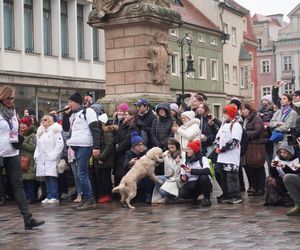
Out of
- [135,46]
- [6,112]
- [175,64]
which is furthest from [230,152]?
[175,64]

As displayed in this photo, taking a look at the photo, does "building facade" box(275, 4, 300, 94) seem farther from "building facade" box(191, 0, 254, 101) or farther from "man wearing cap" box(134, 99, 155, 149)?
"man wearing cap" box(134, 99, 155, 149)

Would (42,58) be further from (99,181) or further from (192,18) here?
(99,181)

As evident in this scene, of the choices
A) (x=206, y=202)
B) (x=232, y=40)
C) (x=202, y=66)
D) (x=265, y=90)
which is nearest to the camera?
(x=206, y=202)

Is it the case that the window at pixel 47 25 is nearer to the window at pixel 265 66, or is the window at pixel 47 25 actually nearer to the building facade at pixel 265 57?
the building facade at pixel 265 57

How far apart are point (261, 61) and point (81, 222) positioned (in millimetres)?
85417

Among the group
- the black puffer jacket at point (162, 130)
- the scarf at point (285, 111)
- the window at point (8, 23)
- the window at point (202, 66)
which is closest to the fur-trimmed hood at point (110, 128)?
the black puffer jacket at point (162, 130)

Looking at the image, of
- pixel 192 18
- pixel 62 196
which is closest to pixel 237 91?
pixel 192 18

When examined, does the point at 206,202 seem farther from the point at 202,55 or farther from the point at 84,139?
the point at 202,55

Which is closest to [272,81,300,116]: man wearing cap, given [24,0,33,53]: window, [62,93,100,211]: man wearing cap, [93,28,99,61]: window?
[62,93,100,211]: man wearing cap

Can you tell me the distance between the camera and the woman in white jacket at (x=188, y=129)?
12609mm

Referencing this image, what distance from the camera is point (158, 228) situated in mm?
9602

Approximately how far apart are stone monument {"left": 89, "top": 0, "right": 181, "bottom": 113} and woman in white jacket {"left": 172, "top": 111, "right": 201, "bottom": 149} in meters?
3.05

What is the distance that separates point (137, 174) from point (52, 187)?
82.5 inches

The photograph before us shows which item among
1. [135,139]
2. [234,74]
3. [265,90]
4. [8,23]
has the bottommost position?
[135,139]
